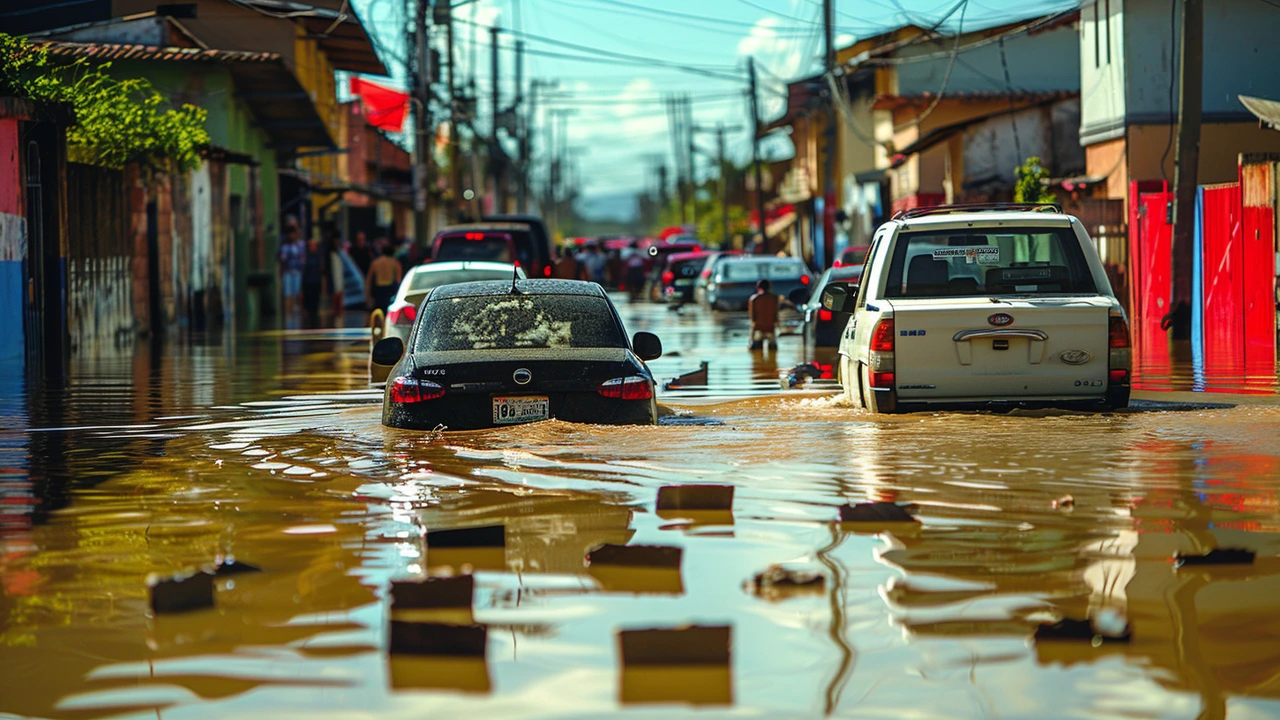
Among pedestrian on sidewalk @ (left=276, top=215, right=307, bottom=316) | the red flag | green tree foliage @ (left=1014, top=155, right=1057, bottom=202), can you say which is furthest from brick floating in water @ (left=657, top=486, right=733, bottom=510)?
the red flag

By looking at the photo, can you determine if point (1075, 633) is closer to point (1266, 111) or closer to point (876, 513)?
point (876, 513)

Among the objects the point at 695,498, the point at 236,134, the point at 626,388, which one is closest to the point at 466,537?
the point at 695,498

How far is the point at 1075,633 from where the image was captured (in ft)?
18.3

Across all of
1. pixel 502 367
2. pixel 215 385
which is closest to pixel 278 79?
pixel 215 385

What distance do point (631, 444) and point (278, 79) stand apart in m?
27.7

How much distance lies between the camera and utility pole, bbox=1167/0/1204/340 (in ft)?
75.9

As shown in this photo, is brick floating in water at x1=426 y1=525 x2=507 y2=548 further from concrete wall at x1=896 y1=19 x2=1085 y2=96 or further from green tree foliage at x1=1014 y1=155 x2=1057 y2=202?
concrete wall at x1=896 y1=19 x2=1085 y2=96

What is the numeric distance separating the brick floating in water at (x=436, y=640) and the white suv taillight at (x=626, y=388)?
529 centimetres

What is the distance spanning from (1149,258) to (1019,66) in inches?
989

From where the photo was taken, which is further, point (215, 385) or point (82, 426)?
point (215, 385)

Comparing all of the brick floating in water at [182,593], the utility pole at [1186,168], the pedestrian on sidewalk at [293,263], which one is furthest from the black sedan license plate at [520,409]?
the pedestrian on sidewalk at [293,263]

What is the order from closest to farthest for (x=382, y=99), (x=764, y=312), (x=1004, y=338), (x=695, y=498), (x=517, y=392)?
(x=695, y=498) → (x=517, y=392) → (x=1004, y=338) → (x=764, y=312) → (x=382, y=99)

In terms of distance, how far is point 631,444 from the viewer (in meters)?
10.6

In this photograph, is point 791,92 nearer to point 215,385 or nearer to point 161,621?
point 215,385
